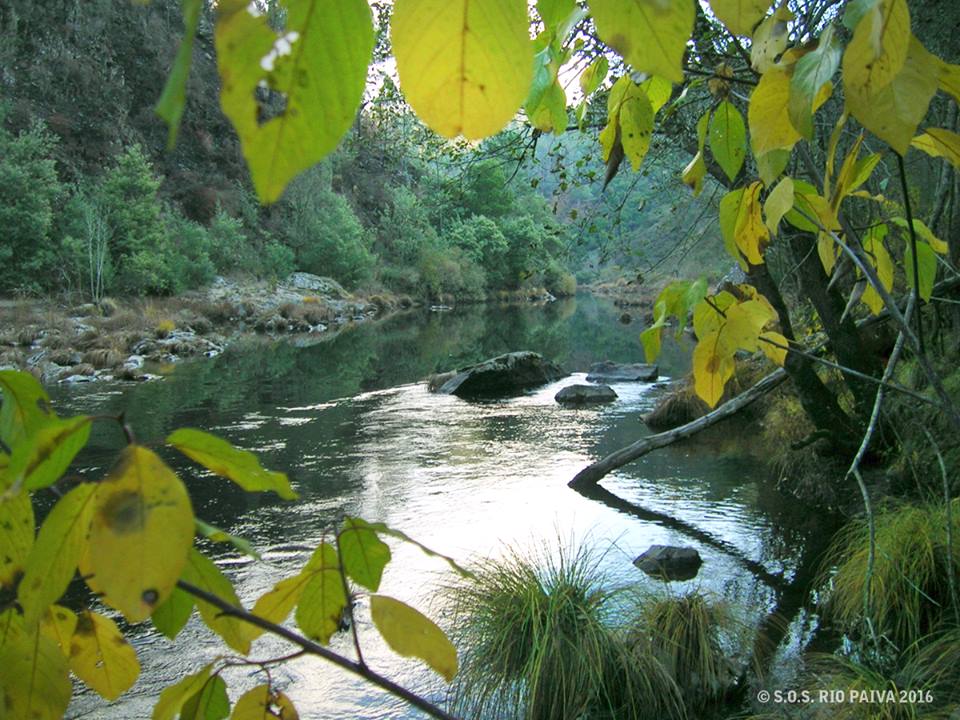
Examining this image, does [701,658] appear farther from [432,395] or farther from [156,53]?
[156,53]

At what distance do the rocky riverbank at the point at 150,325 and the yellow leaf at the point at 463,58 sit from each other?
10.3 m

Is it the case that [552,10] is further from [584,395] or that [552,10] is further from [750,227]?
[584,395]

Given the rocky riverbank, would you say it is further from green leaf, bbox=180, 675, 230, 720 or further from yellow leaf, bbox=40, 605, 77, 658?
green leaf, bbox=180, 675, 230, 720

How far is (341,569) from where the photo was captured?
54 centimetres

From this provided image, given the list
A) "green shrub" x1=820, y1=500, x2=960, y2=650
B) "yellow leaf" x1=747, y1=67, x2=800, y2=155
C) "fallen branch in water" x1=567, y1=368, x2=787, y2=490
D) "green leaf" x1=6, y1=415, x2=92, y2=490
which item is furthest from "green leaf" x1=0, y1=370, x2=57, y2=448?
"fallen branch in water" x1=567, y1=368, x2=787, y2=490

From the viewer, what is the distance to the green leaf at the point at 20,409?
0.45 m

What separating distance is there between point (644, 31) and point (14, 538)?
477 mm

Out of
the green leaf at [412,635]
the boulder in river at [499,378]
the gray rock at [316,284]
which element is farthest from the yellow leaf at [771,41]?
the gray rock at [316,284]

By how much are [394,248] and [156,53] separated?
13.7 metres

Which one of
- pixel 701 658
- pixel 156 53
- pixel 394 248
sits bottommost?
pixel 701 658

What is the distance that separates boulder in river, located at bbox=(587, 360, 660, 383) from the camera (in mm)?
12141

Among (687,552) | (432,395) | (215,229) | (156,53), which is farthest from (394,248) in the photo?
(687,552)

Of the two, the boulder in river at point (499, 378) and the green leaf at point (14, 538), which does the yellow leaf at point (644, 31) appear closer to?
the green leaf at point (14, 538)

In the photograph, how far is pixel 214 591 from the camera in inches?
20.6
